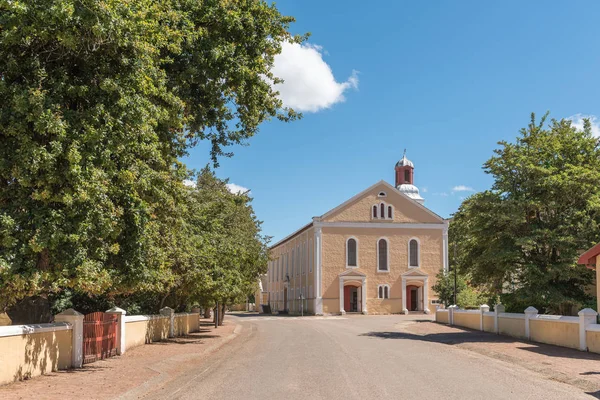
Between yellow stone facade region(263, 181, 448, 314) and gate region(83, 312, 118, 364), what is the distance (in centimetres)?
4205

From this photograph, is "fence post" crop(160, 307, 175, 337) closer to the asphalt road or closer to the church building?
the asphalt road

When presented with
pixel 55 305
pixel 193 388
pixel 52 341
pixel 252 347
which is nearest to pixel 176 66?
pixel 52 341

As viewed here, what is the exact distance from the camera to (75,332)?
14398 mm

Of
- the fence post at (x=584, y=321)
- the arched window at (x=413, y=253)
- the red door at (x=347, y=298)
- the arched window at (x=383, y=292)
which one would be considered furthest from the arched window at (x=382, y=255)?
the fence post at (x=584, y=321)

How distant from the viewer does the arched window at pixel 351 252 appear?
5981cm

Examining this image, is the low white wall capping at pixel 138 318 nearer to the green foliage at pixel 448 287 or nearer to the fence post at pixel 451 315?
the fence post at pixel 451 315

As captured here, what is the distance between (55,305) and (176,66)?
44.3 ft

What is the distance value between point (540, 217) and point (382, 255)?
115 ft

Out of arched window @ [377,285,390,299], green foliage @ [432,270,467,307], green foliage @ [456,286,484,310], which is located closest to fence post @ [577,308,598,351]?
green foliage @ [456,286,484,310]

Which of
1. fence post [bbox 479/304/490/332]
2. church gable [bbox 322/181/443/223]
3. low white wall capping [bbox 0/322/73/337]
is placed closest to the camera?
low white wall capping [bbox 0/322/73/337]

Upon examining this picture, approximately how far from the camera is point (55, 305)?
25.3 metres

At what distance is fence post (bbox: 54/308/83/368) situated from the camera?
14344 mm

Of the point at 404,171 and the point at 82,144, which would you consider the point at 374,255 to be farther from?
the point at 82,144

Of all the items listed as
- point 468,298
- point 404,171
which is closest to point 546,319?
point 468,298
